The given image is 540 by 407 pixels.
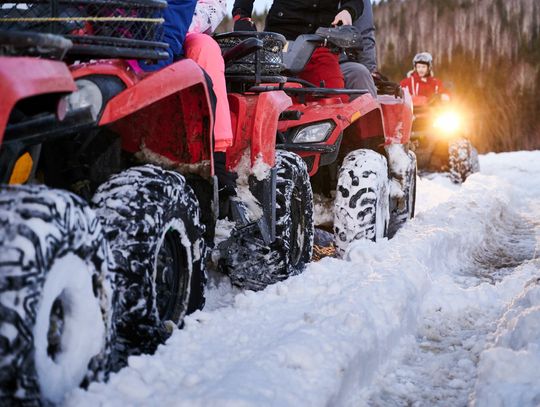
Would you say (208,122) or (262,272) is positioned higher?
(208,122)

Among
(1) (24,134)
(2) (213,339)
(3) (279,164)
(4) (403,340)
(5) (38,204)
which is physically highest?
(1) (24,134)

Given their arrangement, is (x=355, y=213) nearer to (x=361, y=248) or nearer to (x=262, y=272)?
(x=361, y=248)

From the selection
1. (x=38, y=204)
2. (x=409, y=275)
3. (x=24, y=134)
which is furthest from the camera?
(x=409, y=275)

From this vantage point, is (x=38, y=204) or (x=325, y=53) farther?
(x=325, y=53)

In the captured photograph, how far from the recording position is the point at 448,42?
26.2 metres

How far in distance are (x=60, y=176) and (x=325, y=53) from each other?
326cm

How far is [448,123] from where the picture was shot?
12.7 m

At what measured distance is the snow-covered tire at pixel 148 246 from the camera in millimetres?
2650

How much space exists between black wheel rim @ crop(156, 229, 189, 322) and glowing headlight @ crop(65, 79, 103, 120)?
2.21 ft

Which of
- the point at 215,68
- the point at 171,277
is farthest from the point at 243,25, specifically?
the point at 171,277

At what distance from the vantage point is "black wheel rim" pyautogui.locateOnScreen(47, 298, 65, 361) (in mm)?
2148

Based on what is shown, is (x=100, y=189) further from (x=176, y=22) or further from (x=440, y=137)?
(x=440, y=137)

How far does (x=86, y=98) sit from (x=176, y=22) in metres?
0.92

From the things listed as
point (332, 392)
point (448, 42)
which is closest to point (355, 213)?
point (332, 392)
